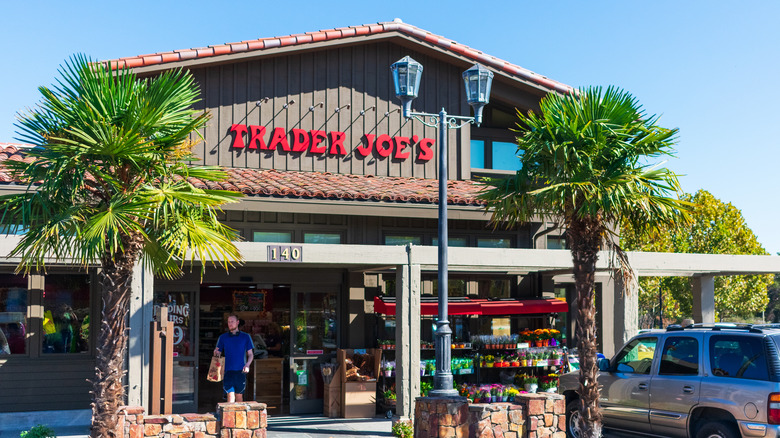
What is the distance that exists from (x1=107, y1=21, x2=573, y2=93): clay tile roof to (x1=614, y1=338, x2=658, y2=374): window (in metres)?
7.64

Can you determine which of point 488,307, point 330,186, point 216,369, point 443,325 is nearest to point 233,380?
point 216,369

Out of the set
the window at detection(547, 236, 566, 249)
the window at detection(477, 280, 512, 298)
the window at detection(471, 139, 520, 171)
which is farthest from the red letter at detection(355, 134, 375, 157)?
the window at detection(547, 236, 566, 249)

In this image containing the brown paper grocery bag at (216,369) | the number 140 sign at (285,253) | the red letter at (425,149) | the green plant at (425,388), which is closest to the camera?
the number 140 sign at (285,253)

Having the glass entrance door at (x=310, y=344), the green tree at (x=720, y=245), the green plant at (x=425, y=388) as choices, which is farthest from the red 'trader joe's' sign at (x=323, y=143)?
the green tree at (x=720, y=245)

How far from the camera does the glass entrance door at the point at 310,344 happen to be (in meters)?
15.5

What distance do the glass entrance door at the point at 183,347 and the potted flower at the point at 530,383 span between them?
6.37m

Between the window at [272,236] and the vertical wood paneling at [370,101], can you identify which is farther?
the vertical wood paneling at [370,101]

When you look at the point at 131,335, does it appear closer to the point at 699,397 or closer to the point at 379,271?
the point at 379,271

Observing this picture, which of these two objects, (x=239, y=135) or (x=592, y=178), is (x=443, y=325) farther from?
(x=239, y=135)

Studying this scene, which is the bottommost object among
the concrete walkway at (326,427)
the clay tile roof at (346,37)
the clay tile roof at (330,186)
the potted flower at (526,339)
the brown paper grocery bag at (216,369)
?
the concrete walkway at (326,427)

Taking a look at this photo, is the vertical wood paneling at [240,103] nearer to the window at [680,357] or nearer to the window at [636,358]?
the window at [636,358]

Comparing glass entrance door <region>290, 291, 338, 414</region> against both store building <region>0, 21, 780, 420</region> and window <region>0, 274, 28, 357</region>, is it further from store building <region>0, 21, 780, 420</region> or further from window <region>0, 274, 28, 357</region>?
window <region>0, 274, 28, 357</region>

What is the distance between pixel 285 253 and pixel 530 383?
6.24 meters

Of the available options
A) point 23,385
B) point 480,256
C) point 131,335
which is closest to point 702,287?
point 480,256
